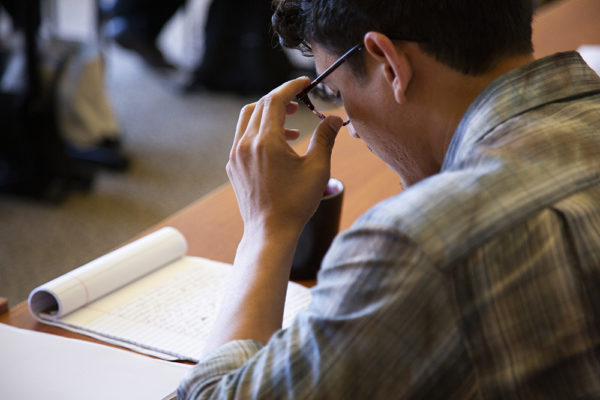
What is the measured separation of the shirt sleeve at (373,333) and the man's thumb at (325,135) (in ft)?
0.94

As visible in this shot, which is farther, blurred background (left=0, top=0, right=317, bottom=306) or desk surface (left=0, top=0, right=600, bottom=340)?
blurred background (left=0, top=0, right=317, bottom=306)

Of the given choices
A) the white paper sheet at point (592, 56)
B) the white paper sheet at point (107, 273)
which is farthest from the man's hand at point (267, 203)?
the white paper sheet at point (592, 56)

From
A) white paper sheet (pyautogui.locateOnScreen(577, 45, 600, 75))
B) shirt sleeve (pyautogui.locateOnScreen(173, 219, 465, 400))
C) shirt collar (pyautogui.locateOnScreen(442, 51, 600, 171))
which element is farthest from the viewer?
white paper sheet (pyautogui.locateOnScreen(577, 45, 600, 75))

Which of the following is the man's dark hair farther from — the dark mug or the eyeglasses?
the dark mug

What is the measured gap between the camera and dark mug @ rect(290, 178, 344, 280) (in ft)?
3.33

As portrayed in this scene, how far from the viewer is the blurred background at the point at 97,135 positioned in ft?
8.37

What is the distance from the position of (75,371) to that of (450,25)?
0.56 metres

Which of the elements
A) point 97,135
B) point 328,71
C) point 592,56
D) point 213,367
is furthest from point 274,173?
point 97,135

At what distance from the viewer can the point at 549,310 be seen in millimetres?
605

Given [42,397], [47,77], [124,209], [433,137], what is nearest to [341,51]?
[433,137]

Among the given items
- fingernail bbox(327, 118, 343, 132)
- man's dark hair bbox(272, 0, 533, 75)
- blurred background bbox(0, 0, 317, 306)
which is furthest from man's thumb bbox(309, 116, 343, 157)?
blurred background bbox(0, 0, 317, 306)

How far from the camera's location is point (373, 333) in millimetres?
575

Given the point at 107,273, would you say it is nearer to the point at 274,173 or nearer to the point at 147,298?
the point at 147,298

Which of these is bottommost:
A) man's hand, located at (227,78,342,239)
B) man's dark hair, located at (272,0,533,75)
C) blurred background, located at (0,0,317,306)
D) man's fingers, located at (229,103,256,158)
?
blurred background, located at (0,0,317,306)
